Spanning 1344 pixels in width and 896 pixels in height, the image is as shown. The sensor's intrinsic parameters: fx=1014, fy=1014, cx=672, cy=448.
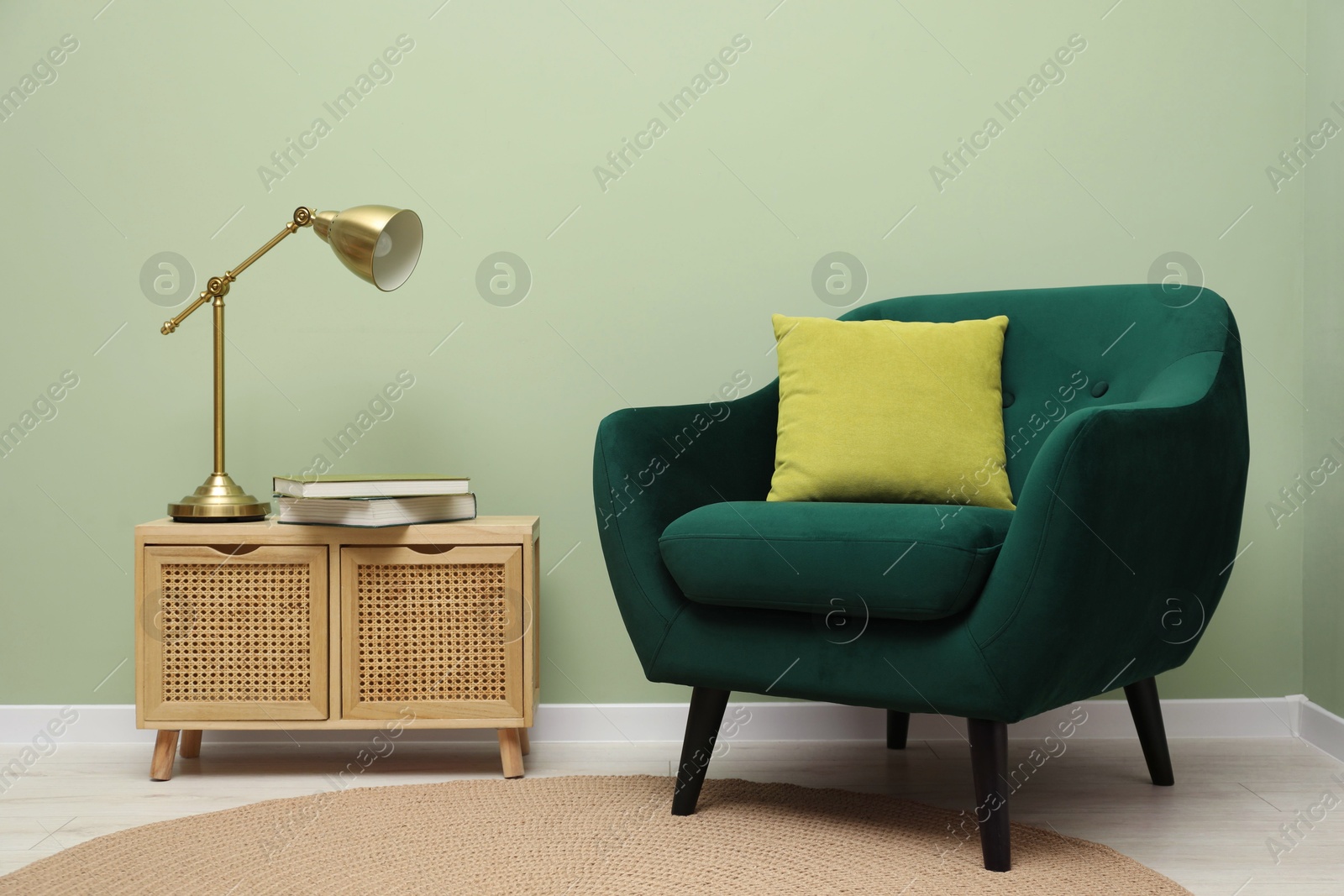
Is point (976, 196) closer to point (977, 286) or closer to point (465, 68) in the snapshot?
point (977, 286)

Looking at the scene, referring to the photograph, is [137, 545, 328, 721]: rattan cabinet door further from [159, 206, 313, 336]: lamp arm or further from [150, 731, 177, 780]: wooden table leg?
[159, 206, 313, 336]: lamp arm

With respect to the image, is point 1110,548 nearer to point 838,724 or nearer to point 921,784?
point 921,784

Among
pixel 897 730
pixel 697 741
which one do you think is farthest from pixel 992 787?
pixel 897 730

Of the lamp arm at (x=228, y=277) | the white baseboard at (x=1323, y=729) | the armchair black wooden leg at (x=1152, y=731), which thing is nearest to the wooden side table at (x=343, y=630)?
the lamp arm at (x=228, y=277)

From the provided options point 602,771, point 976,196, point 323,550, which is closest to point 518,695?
point 602,771

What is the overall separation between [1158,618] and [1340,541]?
2.75 ft

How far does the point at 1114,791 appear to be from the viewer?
6.00 ft

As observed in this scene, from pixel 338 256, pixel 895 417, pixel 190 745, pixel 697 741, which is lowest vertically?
pixel 190 745

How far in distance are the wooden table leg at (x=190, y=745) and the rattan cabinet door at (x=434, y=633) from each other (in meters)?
0.41

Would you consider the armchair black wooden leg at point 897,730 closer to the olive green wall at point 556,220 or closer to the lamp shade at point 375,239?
the olive green wall at point 556,220

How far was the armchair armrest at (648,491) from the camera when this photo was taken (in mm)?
1590

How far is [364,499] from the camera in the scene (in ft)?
6.19

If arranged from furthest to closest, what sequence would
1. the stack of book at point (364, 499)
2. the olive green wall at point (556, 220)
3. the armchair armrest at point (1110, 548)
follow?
the olive green wall at point (556, 220) → the stack of book at point (364, 499) → the armchair armrest at point (1110, 548)

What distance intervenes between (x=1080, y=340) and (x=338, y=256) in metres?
1.42
